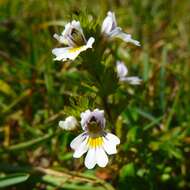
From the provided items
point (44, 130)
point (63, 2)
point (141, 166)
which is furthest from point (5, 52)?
point (141, 166)

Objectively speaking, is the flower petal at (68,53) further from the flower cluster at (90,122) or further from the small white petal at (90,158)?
the small white petal at (90,158)

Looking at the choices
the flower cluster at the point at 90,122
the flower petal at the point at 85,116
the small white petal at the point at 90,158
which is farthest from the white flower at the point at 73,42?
the small white petal at the point at 90,158

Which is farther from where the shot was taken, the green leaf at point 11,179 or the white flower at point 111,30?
the green leaf at point 11,179

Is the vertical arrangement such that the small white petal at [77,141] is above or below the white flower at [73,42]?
below

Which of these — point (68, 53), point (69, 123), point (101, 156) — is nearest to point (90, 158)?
point (101, 156)

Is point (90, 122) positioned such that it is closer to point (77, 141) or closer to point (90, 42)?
point (77, 141)

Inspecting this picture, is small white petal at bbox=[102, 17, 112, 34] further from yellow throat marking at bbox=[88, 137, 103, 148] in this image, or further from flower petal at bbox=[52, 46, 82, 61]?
yellow throat marking at bbox=[88, 137, 103, 148]

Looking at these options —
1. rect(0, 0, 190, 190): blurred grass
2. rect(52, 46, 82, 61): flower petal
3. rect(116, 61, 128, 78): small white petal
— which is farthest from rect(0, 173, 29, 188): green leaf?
rect(116, 61, 128, 78): small white petal
